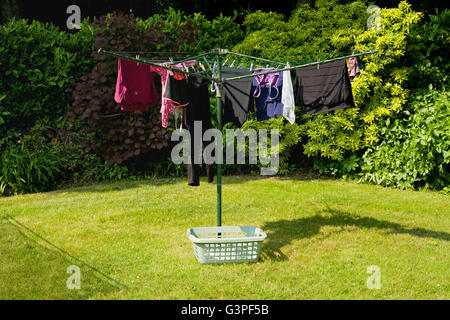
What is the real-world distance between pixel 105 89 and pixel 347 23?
427cm

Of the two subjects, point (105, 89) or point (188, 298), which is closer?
point (188, 298)

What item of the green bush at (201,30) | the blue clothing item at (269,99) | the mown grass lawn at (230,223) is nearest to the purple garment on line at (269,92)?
the blue clothing item at (269,99)

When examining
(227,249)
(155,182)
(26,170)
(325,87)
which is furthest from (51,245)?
(325,87)

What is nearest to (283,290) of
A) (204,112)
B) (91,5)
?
(204,112)

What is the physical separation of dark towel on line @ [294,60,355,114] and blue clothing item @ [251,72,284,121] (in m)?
0.21

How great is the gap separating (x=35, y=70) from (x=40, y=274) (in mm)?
4600

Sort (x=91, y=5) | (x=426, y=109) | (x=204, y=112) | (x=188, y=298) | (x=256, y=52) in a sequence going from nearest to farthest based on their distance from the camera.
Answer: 1. (x=188, y=298)
2. (x=204, y=112)
3. (x=426, y=109)
4. (x=256, y=52)
5. (x=91, y=5)

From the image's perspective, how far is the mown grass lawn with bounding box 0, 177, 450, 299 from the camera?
352cm

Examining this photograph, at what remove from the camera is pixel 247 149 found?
8.02 m

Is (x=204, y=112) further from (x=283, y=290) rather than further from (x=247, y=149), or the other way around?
(x=247, y=149)

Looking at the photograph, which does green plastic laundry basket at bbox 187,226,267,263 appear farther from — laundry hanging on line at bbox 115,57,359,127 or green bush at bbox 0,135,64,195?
green bush at bbox 0,135,64,195

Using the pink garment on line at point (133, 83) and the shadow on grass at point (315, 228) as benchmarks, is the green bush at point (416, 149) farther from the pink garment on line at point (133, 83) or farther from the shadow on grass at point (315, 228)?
the pink garment on line at point (133, 83)

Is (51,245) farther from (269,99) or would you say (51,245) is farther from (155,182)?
(155,182)

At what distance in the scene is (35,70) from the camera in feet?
24.1
